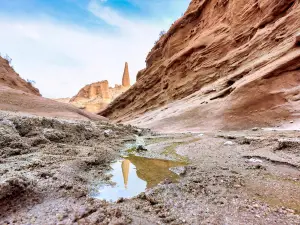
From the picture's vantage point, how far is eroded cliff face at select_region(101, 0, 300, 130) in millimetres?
13820

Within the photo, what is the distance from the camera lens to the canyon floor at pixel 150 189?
8.87 ft

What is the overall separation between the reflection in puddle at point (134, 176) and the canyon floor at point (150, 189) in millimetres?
243

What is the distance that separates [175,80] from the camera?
28.1 metres

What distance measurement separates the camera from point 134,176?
493 centimetres

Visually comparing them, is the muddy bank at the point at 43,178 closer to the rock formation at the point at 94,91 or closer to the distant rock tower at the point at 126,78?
the rock formation at the point at 94,91

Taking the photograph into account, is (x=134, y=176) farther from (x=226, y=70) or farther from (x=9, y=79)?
(x=9, y=79)

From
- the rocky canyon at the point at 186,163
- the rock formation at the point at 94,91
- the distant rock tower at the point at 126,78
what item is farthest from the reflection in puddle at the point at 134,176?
the distant rock tower at the point at 126,78

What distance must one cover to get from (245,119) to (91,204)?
12.7 meters

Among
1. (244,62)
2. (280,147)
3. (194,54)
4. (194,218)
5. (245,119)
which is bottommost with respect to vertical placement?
(194,218)

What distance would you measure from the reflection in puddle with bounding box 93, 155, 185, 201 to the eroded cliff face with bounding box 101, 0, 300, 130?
893cm

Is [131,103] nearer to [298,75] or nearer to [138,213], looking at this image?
[298,75]

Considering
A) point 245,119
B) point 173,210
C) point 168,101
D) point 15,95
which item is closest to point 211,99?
point 245,119

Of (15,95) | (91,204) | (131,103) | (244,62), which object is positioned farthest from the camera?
(131,103)

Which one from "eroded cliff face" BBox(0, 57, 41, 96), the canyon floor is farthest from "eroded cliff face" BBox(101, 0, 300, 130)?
"eroded cliff face" BBox(0, 57, 41, 96)
